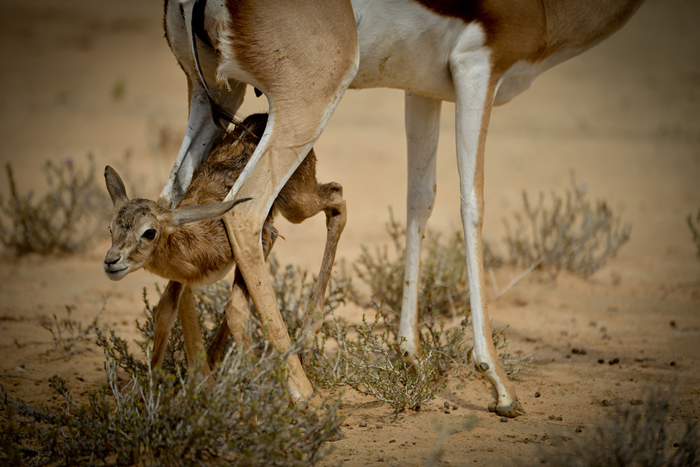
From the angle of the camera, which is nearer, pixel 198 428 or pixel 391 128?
pixel 198 428

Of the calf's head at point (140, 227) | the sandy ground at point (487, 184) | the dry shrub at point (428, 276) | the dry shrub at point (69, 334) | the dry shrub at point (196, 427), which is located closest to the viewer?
the dry shrub at point (196, 427)

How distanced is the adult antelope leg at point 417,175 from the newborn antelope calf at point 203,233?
64cm

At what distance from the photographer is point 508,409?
408cm

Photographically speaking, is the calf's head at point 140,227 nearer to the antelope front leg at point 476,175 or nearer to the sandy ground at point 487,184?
the sandy ground at point 487,184

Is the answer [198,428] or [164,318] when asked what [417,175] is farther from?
[198,428]

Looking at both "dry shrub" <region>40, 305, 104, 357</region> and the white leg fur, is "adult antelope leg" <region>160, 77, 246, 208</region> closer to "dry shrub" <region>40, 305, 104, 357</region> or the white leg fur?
the white leg fur

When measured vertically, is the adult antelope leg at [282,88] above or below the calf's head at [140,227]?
above

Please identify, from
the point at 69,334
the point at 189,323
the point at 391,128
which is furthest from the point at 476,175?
the point at 391,128

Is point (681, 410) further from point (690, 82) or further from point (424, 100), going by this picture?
point (690, 82)

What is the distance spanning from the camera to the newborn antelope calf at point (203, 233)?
11.0 feet

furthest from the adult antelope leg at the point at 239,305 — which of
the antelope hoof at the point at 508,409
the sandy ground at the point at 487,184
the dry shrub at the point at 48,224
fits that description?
the dry shrub at the point at 48,224

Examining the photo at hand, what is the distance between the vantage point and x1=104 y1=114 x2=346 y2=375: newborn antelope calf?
132 inches

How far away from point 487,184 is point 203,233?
8.65 m

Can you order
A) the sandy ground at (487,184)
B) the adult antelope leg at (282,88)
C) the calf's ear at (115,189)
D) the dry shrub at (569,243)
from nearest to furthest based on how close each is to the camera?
the adult antelope leg at (282,88), the calf's ear at (115,189), the sandy ground at (487,184), the dry shrub at (569,243)
